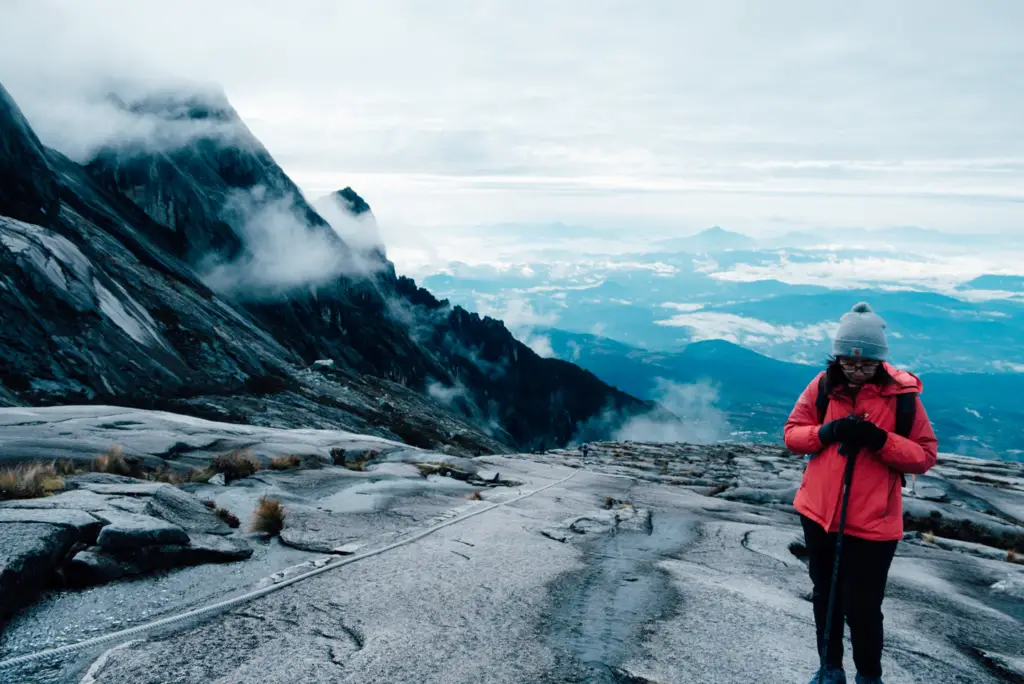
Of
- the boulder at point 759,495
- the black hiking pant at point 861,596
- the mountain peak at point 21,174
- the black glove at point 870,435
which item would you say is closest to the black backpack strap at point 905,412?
the black glove at point 870,435

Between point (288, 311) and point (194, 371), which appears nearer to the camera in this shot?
point (194, 371)

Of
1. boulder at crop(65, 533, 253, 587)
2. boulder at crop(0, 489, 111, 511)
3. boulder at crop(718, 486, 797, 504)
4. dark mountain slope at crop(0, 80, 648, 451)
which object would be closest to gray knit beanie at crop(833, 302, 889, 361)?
boulder at crop(65, 533, 253, 587)

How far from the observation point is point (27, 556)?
24.3 feet

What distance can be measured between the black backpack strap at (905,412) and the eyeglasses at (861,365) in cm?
36

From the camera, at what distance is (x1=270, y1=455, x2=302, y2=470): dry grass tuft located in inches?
701

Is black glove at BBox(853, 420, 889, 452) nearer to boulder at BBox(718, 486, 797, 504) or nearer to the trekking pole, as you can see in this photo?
the trekking pole

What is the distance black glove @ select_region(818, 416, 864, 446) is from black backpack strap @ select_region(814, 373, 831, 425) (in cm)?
56

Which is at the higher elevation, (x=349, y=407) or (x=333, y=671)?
(x=333, y=671)

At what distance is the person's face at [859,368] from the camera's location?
6.25 metres

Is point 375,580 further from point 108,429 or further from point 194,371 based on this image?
point 194,371

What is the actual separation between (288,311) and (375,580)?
128 meters

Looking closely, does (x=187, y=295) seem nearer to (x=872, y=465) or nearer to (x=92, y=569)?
(x=92, y=569)

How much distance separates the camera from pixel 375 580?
9.34 m

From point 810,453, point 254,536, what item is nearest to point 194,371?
point 254,536
